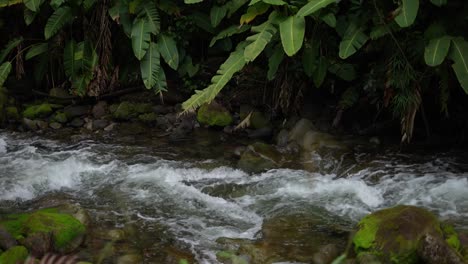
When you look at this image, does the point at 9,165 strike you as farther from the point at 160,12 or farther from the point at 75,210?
the point at 160,12

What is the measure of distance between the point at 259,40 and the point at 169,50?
1863mm

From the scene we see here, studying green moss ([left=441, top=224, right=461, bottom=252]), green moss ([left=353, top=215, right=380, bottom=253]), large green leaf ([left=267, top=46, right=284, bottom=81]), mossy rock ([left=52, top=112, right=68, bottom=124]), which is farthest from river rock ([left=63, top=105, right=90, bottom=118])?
green moss ([left=441, top=224, right=461, bottom=252])

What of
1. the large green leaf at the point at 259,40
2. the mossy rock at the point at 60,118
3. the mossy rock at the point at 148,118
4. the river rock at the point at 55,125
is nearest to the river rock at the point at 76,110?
the mossy rock at the point at 60,118

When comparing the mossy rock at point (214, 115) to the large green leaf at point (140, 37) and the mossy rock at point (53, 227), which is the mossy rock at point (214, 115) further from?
the mossy rock at point (53, 227)

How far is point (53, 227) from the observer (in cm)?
436

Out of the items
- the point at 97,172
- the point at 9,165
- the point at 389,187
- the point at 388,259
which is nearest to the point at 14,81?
the point at 9,165

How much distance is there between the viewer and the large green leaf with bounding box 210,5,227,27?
24.1 ft

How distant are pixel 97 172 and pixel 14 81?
12.0 feet

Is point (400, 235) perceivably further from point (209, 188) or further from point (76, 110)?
point (76, 110)

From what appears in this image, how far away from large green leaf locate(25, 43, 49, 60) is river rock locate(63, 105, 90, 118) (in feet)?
2.99

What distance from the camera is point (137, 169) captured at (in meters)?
6.45

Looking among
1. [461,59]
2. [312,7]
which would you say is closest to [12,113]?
[312,7]

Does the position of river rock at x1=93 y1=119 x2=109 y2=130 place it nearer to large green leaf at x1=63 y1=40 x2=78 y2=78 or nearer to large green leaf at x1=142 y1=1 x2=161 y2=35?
large green leaf at x1=63 y1=40 x2=78 y2=78

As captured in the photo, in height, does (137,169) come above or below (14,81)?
below
